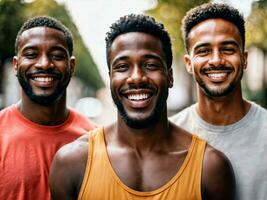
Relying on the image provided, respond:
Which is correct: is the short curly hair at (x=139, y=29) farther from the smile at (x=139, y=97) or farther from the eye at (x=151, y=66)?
the smile at (x=139, y=97)

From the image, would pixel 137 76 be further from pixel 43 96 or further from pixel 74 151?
pixel 43 96

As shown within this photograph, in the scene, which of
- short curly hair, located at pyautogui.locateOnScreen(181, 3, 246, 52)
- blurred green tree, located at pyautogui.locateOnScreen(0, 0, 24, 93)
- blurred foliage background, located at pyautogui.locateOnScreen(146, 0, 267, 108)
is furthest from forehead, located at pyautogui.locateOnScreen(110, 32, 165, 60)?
blurred green tree, located at pyautogui.locateOnScreen(0, 0, 24, 93)

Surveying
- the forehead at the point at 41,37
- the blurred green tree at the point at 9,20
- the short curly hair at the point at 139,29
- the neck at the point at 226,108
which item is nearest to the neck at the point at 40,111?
the forehead at the point at 41,37

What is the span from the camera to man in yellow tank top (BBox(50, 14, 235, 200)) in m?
3.79

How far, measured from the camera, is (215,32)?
475 centimetres

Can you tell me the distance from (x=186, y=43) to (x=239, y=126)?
38.8 inches

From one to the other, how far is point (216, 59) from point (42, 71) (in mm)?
Answer: 1528

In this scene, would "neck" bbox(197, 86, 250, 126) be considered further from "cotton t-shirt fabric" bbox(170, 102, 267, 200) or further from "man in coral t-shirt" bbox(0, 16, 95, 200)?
"man in coral t-shirt" bbox(0, 16, 95, 200)

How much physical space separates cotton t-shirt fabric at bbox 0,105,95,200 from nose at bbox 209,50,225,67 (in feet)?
4.50

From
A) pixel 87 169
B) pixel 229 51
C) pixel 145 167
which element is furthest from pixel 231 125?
pixel 87 169

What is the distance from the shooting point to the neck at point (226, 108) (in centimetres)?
475

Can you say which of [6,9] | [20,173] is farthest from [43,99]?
[6,9]

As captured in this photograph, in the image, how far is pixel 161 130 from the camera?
13.7 feet

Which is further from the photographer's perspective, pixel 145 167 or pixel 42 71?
pixel 42 71
